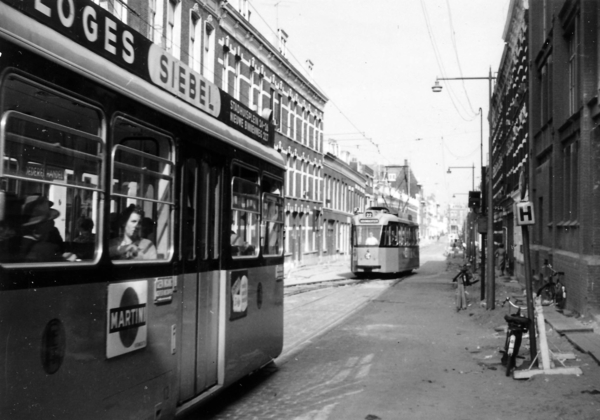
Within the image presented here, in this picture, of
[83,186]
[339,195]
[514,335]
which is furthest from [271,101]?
[83,186]

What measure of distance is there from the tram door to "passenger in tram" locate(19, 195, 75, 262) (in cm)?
190

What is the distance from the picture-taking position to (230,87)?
30750 millimetres

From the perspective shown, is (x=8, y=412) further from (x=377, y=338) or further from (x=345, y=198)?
(x=345, y=198)

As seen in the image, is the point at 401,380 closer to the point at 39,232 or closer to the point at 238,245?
the point at 238,245

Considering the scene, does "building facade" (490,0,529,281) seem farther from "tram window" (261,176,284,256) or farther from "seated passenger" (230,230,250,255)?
"seated passenger" (230,230,250,255)

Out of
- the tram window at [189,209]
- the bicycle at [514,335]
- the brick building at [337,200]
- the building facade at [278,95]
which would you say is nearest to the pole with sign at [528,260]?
the bicycle at [514,335]

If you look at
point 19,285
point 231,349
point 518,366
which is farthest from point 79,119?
point 518,366

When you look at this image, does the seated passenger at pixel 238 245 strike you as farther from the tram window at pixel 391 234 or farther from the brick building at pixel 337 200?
the brick building at pixel 337 200

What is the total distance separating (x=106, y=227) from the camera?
440 centimetres

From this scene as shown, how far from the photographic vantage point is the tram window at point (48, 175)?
3.51 metres

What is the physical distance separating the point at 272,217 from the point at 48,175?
4652mm

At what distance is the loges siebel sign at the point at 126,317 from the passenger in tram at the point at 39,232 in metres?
0.67

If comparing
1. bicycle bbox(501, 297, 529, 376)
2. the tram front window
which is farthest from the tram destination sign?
the tram front window

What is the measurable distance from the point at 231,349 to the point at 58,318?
3296 mm
